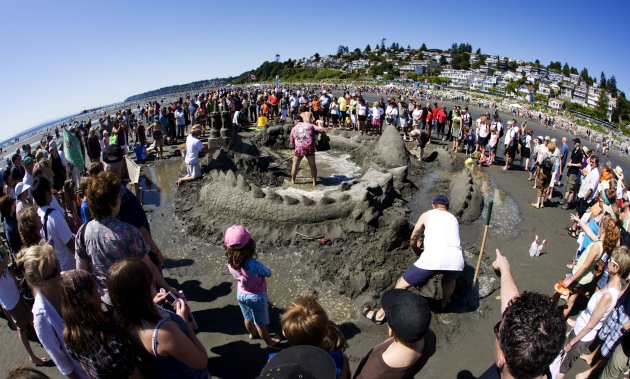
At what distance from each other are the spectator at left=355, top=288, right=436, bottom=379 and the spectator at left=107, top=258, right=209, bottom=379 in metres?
1.31

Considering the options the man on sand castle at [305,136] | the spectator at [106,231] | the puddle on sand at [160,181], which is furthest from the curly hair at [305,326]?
the puddle on sand at [160,181]

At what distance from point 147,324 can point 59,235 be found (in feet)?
8.71

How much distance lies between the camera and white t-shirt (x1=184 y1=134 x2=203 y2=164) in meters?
9.65

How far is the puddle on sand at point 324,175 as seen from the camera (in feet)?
32.1

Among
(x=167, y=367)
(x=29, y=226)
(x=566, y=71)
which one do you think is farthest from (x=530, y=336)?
(x=566, y=71)

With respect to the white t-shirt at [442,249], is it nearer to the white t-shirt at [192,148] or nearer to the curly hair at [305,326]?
the curly hair at [305,326]

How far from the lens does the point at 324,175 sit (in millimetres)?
11383

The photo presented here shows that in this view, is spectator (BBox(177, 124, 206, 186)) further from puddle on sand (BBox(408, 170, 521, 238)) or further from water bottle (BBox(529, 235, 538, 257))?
water bottle (BBox(529, 235, 538, 257))

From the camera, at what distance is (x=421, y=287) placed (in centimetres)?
553

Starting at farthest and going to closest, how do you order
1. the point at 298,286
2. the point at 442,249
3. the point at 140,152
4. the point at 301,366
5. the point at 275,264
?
the point at 140,152
the point at 275,264
the point at 298,286
the point at 442,249
the point at 301,366

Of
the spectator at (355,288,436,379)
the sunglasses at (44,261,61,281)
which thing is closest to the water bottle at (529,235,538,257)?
the spectator at (355,288,436,379)

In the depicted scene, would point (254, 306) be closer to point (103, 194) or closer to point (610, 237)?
point (103, 194)

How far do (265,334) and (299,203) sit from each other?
367 cm

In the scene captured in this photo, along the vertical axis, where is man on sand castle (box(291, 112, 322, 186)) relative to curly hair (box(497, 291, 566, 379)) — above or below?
above
